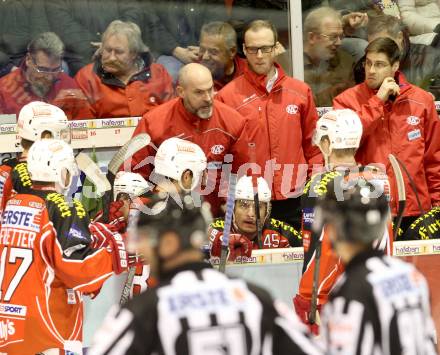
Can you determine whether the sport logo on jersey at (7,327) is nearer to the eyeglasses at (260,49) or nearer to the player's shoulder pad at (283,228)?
the player's shoulder pad at (283,228)

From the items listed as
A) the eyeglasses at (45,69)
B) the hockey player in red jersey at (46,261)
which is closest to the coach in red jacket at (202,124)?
the eyeglasses at (45,69)

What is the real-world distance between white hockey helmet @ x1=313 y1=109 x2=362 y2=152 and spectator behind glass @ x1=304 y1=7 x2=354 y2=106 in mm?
2158

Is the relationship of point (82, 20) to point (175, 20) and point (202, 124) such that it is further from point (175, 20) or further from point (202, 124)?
point (202, 124)

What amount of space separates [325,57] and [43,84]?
194 centimetres

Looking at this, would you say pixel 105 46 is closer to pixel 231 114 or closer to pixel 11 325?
pixel 231 114

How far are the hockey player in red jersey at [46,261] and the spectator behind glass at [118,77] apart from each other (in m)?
2.18

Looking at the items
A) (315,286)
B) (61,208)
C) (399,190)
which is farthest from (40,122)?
(399,190)

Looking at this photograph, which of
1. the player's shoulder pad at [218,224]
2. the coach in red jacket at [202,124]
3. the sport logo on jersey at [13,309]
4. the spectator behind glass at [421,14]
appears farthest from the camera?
the spectator behind glass at [421,14]

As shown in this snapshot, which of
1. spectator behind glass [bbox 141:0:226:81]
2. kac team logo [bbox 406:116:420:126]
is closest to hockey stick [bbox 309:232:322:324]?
kac team logo [bbox 406:116:420:126]

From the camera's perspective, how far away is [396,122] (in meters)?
7.77

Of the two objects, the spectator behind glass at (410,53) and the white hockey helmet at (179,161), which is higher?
the spectator behind glass at (410,53)

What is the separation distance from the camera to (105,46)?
8.30 m

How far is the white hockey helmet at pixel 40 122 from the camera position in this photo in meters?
6.86

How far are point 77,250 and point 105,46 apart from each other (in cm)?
263
